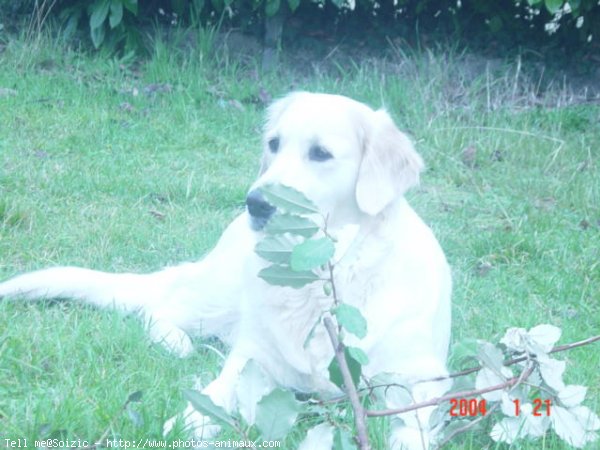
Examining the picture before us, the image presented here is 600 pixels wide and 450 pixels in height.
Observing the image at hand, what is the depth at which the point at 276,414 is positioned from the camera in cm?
176

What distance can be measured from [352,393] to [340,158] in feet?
2.86

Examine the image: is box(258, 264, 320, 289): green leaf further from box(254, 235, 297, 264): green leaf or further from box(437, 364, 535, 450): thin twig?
box(437, 364, 535, 450): thin twig

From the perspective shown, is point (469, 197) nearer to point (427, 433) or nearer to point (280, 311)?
point (280, 311)

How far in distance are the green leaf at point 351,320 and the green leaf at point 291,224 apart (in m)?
0.16

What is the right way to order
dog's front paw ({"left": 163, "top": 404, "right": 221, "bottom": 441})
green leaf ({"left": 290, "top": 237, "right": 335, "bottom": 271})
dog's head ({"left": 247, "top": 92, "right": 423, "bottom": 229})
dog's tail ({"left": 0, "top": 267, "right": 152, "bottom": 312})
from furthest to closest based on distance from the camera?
dog's tail ({"left": 0, "top": 267, "right": 152, "bottom": 312}), dog's head ({"left": 247, "top": 92, "right": 423, "bottom": 229}), dog's front paw ({"left": 163, "top": 404, "right": 221, "bottom": 441}), green leaf ({"left": 290, "top": 237, "right": 335, "bottom": 271})

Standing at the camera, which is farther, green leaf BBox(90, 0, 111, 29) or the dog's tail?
green leaf BBox(90, 0, 111, 29)

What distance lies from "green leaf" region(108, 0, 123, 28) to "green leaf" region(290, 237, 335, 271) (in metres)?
Answer: 4.38

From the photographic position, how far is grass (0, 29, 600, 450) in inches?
91.7

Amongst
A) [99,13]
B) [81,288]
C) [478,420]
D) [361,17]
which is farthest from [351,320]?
[361,17]

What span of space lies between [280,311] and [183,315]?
62 cm

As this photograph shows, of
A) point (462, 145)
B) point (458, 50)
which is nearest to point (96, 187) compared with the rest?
point (462, 145)

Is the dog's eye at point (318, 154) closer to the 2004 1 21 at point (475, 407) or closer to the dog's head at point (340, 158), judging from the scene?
the dog's head at point (340, 158)

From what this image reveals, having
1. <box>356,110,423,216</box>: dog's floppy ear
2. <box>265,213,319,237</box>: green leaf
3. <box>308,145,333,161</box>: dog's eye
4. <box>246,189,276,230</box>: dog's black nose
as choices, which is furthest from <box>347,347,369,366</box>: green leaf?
<box>308,145,333,161</box>: dog's eye

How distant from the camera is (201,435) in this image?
6.34 feet
